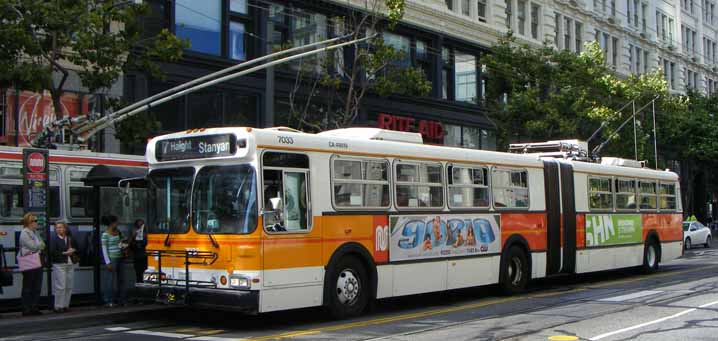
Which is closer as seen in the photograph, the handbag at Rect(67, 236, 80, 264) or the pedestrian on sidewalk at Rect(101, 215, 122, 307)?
the handbag at Rect(67, 236, 80, 264)

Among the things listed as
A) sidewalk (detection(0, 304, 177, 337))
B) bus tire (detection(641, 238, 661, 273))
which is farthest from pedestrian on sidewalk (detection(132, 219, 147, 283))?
bus tire (detection(641, 238, 661, 273))

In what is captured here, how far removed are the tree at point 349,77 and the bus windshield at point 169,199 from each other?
11.2m

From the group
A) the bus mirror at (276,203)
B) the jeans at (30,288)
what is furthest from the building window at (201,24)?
the bus mirror at (276,203)

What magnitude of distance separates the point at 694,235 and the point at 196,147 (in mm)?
33223

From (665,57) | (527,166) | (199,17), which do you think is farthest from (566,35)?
(527,166)

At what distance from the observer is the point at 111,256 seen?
13891mm

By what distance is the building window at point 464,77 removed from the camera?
34.5 metres

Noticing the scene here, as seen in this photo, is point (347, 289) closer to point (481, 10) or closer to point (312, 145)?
point (312, 145)

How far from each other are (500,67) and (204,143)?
22400 millimetres

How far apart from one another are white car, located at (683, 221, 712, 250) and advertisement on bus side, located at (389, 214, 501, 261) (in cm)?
2613

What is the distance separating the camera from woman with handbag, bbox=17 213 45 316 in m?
12.4

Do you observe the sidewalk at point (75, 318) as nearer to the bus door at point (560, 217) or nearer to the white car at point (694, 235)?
the bus door at point (560, 217)

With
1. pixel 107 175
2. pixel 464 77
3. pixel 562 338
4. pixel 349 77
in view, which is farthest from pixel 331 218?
pixel 464 77

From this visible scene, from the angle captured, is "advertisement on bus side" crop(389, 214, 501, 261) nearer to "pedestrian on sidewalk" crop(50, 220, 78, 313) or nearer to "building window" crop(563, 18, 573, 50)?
"pedestrian on sidewalk" crop(50, 220, 78, 313)
